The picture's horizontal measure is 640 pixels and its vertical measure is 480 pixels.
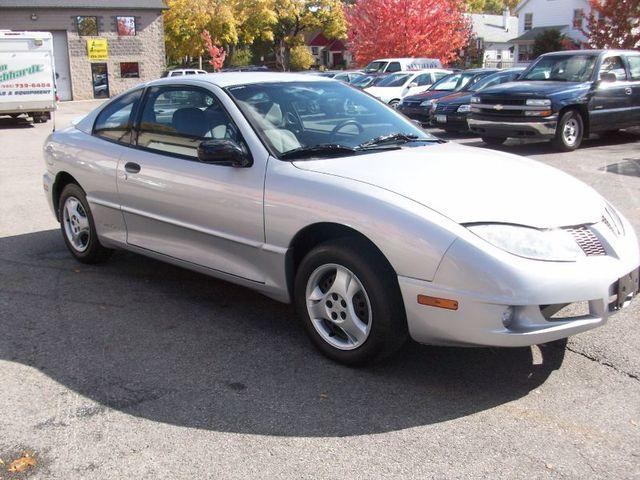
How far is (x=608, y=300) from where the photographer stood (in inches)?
143

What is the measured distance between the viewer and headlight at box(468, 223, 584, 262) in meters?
3.47

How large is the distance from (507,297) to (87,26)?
4050 centimetres

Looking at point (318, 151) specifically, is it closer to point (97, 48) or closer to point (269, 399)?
point (269, 399)

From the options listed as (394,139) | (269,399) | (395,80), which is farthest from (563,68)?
(269,399)

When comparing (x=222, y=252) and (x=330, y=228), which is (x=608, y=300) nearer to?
(x=330, y=228)

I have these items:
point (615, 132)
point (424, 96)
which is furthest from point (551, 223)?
point (424, 96)

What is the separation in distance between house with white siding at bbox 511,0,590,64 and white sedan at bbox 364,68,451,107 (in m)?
30.6

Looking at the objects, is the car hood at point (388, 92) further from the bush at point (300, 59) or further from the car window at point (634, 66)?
the bush at point (300, 59)

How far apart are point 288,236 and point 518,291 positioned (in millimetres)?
1398

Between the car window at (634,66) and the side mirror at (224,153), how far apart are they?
11.9 m

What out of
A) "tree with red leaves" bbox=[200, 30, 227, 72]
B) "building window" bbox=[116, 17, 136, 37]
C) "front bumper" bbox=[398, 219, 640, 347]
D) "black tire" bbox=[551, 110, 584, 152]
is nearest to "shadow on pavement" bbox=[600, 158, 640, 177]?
"black tire" bbox=[551, 110, 584, 152]

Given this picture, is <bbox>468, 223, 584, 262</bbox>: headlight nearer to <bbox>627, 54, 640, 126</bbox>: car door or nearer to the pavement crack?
the pavement crack

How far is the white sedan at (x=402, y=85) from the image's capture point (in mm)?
21062

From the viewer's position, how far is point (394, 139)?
189 inches
